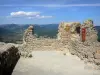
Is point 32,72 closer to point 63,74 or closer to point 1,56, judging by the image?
point 63,74

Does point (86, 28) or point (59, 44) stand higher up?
point (86, 28)

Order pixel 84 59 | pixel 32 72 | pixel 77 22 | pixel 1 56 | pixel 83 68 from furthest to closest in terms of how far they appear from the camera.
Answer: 1. pixel 77 22
2. pixel 84 59
3. pixel 83 68
4. pixel 32 72
5. pixel 1 56

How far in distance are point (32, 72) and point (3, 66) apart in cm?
396

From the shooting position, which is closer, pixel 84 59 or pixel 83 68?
pixel 83 68

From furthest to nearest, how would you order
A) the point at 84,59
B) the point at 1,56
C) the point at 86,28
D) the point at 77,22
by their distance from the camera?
the point at 77,22 → the point at 86,28 → the point at 84,59 → the point at 1,56

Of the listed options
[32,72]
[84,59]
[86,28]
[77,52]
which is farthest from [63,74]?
[86,28]

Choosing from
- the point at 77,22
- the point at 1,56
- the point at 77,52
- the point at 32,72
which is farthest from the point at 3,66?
the point at 77,22

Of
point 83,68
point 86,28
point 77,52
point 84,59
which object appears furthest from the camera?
point 86,28

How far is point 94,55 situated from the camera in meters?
13.7

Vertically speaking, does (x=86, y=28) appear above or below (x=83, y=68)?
above

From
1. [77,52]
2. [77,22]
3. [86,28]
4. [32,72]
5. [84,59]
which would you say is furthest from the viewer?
[77,22]

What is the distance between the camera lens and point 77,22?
21297 millimetres

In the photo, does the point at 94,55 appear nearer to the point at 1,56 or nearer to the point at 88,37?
the point at 88,37

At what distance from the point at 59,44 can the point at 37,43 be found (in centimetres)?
192
